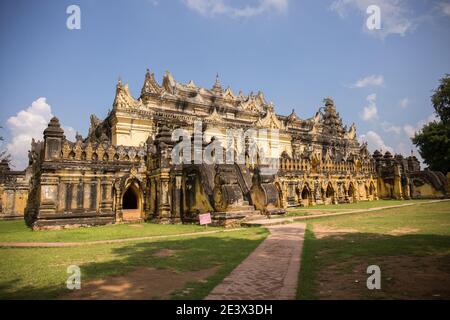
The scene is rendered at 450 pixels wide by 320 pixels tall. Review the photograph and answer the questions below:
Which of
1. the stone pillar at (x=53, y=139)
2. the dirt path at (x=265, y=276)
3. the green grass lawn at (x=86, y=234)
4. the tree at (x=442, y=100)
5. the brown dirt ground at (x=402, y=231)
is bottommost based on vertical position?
the dirt path at (x=265, y=276)

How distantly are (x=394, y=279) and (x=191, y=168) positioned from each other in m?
15.0

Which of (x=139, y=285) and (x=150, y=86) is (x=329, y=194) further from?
(x=139, y=285)

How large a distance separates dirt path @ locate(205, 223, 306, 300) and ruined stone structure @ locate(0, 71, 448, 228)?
299 inches

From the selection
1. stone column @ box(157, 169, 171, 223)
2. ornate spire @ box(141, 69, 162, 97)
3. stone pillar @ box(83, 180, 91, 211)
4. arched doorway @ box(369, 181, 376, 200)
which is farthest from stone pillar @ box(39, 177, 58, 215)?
arched doorway @ box(369, 181, 376, 200)

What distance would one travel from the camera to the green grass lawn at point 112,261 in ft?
19.5

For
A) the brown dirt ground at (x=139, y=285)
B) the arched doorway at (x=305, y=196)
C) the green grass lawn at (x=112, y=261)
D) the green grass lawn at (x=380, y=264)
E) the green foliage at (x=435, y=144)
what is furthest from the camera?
the green foliage at (x=435, y=144)

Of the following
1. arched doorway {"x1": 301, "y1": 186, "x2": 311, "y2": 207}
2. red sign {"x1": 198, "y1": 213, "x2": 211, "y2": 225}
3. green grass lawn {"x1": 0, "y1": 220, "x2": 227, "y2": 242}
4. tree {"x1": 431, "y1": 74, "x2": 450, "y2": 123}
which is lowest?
green grass lawn {"x1": 0, "y1": 220, "x2": 227, "y2": 242}

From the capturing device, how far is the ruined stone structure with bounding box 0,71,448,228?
19000 millimetres

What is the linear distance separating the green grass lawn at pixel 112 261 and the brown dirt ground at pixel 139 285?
24 centimetres

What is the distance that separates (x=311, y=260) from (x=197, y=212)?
12026mm

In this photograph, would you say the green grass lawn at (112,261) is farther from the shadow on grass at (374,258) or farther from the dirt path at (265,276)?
the shadow on grass at (374,258)

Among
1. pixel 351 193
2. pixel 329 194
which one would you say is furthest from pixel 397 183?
pixel 329 194

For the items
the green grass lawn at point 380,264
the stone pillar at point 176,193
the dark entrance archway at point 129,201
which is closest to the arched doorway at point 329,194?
the stone pillar at point 176,193

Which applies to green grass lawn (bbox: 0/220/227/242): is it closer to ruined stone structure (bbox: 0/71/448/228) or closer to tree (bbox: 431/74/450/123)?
ruined stone structure (bbox: 0/71/448/228)
